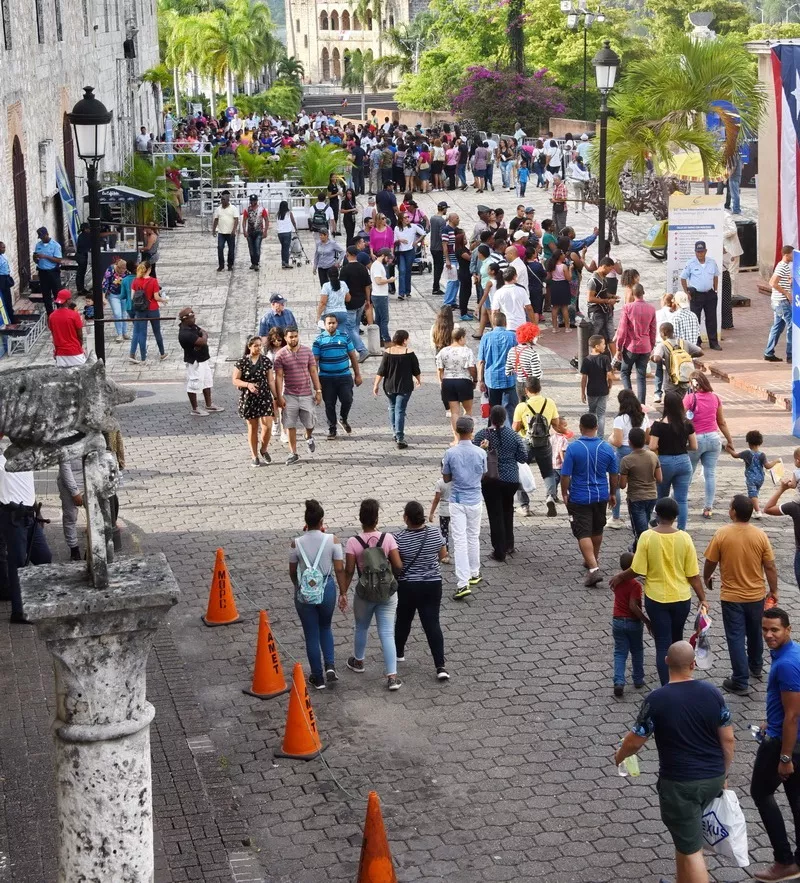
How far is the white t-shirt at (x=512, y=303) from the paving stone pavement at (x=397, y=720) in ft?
9.59

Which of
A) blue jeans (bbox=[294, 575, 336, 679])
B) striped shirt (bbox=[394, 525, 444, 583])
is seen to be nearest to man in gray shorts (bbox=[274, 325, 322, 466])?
blue jeans (bbox=[294, 575, 336, 679])

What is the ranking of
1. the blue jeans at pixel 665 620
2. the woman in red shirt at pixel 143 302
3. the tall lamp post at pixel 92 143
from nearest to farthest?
the blue jeans at pixel 665 620
the tall lamp post at pixel 92 143
the woman in red shirt at pixel 143 302

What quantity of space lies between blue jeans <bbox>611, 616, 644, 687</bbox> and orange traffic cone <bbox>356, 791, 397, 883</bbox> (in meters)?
3.10

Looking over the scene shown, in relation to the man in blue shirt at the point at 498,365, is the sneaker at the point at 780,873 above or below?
below

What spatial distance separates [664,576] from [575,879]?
249 cm

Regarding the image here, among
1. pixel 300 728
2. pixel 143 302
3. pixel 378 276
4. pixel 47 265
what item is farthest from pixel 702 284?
pixel 300 728

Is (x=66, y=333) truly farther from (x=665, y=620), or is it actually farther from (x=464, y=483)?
(x=665, y=620)

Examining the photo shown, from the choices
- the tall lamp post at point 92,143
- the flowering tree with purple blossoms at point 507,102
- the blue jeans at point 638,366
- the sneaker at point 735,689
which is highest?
the flowering tree with purple blossoms at point 507,102

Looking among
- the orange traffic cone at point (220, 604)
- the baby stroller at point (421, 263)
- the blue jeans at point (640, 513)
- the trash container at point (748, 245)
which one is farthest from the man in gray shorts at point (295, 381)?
the trash container at point (748, 245)

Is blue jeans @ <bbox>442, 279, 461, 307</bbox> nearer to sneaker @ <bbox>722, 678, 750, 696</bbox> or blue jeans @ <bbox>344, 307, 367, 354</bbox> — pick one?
blue jeans @ <bbox>344, 307, 367, 354</bbox>

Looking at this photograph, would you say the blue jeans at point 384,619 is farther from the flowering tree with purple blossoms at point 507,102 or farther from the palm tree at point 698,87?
the flowering tree with purple blossoms at point 507,102

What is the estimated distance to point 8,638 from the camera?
12.2 m

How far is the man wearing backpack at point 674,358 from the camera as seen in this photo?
15812 millimetres

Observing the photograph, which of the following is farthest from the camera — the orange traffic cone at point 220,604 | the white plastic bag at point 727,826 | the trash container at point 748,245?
the trash container at point 748,245
